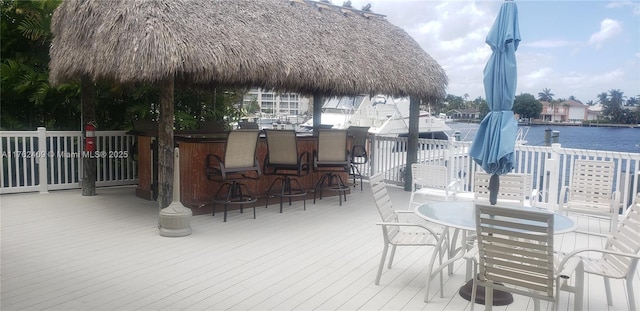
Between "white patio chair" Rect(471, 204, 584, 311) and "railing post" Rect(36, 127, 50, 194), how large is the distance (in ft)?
23.9

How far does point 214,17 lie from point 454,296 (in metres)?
4.62

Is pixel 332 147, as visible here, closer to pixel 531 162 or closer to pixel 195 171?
pixel 195 171

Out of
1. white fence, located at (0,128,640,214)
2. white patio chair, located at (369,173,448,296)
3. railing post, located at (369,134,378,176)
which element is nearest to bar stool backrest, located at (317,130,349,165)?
white fence, located at (0,128,640,214)

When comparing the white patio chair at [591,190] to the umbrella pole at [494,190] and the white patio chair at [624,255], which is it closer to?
the umbrella pole at [494,190]

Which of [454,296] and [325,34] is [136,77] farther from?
[454,296]

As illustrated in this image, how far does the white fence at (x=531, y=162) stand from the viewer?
674 cm

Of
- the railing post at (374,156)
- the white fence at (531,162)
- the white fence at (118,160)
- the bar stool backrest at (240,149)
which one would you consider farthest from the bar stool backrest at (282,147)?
the railing post at (374,156)

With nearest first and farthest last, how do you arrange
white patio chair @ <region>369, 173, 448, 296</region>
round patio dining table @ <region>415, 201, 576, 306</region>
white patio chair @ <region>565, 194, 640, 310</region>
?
white patio chair @ <region>565, 194, 640, 310</region>
round patio dining table @ <region>415, 201, 576, 306</region>
white patio chair @ <region>369, 173, 448, 296</region>

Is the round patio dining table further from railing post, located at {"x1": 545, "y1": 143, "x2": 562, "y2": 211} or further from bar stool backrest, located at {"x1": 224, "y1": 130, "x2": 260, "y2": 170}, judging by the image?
railing post, located at {"x1": 545, "y1": 143, "x2": 562, "y2": 211}

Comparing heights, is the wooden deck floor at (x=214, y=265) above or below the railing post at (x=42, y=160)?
below

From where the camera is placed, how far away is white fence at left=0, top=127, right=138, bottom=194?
7.83m

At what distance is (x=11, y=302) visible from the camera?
3.56 meters

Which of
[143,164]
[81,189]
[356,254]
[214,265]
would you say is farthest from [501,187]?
[81,189]

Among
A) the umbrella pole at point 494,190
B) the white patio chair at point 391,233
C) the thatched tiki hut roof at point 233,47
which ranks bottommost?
the white patio chair at point 391,233
